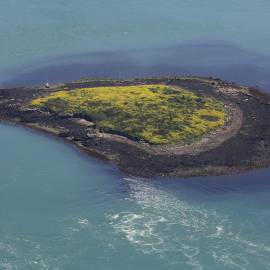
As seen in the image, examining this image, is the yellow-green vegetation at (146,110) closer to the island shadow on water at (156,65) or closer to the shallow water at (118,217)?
the shallow water at (118,217)

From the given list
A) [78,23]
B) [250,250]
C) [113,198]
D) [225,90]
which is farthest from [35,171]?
[78,23]

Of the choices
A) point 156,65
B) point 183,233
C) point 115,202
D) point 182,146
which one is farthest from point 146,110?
point 183,233

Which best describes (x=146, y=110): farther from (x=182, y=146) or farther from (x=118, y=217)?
(x=118, y=217)

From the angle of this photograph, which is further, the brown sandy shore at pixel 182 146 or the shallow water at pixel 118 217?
the brown sandy shore at pixel 182 146

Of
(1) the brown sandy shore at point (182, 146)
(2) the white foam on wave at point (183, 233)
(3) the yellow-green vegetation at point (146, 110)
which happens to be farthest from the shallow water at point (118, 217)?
(3) the yellow-green vegetation at point (146, 110)

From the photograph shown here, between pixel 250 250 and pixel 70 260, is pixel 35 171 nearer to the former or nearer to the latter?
pixel 70 260

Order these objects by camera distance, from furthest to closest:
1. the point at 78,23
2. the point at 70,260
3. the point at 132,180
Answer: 1. the point at 78,23
2. the point at 132,180
3. the point at 70,260
